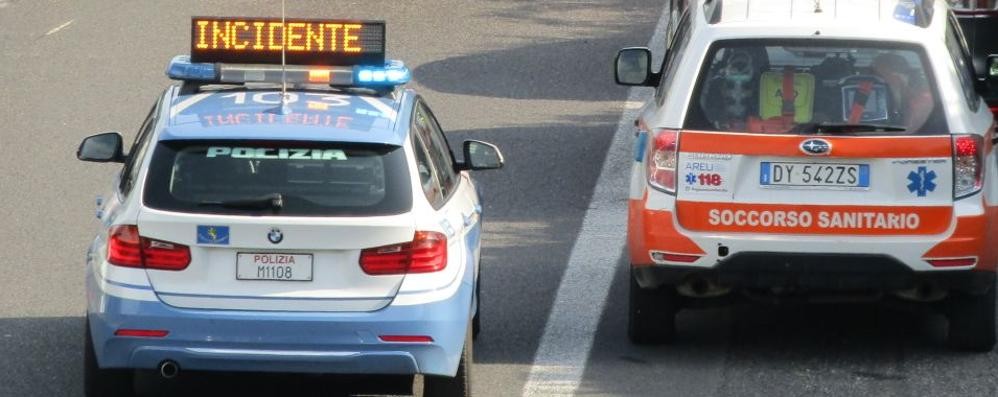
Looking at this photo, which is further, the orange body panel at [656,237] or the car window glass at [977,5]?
the car window glass at [977,5]

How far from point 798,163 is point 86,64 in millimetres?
10673

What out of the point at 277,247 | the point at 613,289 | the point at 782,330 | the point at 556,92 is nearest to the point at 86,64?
the point at 556,92

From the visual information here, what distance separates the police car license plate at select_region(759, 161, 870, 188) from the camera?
8.89 meters

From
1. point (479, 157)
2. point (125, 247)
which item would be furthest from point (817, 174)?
point (125, 247)

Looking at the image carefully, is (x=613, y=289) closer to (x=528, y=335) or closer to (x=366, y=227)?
(x=528, y=335)

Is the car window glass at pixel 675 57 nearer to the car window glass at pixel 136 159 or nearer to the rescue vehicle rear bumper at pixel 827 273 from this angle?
the rescue vehicle rear bumper at pixel 827 273

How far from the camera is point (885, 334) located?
1009 centimetres

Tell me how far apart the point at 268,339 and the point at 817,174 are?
2.76m

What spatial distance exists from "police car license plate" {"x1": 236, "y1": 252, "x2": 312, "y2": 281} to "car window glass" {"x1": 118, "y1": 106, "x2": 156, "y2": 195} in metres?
0.65

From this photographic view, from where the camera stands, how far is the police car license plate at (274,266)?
302 inches

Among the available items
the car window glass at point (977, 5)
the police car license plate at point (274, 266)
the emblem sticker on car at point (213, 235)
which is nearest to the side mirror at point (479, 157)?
the police car license plate at point (274, 266)

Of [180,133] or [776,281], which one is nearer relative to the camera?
[180,133]

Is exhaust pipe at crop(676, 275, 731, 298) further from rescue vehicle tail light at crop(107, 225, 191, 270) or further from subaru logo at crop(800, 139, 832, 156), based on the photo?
rescue vehicle tail light at crop(107, 225, 191, 270)

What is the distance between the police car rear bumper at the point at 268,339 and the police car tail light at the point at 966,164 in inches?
105
